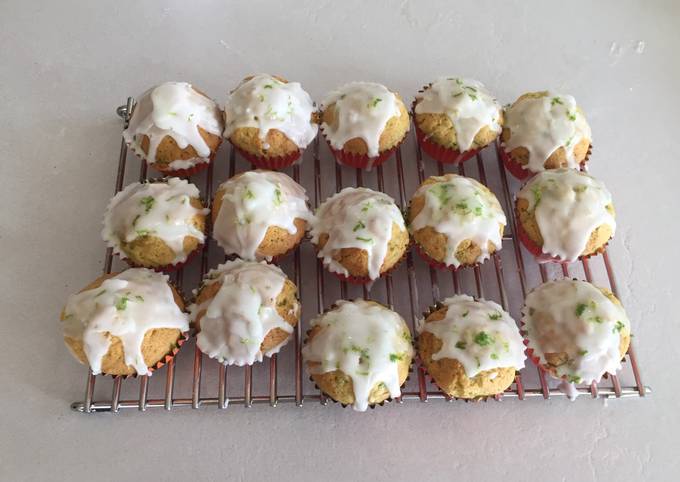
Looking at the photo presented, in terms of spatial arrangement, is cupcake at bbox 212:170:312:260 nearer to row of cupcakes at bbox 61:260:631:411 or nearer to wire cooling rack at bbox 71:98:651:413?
row of cupcakes at bbox 61:260:631:411

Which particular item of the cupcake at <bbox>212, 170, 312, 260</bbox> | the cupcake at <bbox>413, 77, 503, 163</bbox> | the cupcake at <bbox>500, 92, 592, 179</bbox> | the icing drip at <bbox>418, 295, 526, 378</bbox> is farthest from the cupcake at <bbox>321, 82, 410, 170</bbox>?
the icing drip at <bbox>418, 295, 526, 378</bbox>

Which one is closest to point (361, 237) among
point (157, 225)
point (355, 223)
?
point (355, 223)

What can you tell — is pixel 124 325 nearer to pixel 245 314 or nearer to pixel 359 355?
pixel 245 314

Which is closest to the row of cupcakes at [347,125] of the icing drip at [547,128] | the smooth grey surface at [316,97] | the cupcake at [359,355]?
the icing drip at [547,128]

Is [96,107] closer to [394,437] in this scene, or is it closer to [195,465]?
[195,465]

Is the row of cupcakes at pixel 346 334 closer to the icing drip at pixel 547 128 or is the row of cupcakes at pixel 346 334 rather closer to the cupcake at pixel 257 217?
the cupcake at pixel 257 217

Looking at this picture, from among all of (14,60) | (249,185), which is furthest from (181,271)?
(14,60)
